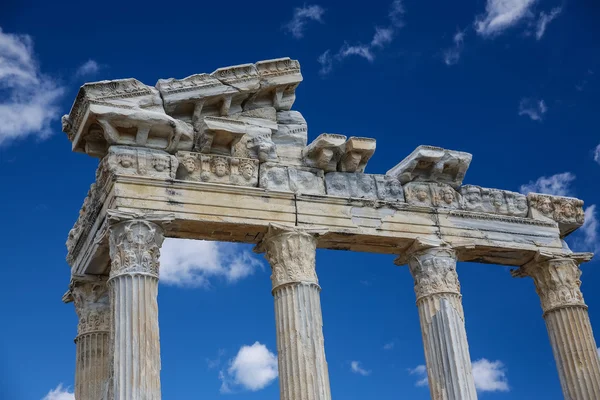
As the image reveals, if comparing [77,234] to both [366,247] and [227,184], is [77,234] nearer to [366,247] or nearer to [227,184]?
[227,184]

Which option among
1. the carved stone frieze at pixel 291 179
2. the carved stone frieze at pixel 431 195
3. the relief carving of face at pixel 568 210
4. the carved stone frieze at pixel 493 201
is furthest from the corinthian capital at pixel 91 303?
the relief carving of face at pixel 568 210

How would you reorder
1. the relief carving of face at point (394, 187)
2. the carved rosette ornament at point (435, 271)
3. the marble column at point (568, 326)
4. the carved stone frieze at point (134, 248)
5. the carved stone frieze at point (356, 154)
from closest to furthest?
1. the carved stone frieze at point (134, 248)
2. the carved stone frieze at point (356, 154)
3. the carved rosette ornament at point (435, 271)
4. the relief carving of face at point (394, 187)
5. the marble column at point (568, 326)

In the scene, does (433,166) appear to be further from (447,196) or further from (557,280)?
(557,280)

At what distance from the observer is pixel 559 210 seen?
23.9 m

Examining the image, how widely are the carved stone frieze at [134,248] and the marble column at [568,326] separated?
10217 millimetres

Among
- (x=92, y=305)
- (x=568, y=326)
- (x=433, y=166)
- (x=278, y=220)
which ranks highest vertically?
(x=433, y=166)

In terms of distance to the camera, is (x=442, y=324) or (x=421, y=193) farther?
(x=421, y=193)

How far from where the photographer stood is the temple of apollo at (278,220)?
18.8m

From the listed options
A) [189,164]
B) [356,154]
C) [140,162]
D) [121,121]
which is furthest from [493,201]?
[121,121]

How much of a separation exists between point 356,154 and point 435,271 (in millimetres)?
3338

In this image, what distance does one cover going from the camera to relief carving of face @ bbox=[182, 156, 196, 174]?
1988 cm

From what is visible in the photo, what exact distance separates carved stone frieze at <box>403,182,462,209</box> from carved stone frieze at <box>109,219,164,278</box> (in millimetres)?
6560

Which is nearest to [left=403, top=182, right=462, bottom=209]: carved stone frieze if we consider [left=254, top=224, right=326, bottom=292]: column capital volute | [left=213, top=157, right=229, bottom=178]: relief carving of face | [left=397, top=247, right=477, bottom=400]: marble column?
[left=397, top=247, right=477, bottom=400]: marble column

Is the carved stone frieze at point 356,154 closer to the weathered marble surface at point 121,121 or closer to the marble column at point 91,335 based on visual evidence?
the weathered marble surface at point 121,121
